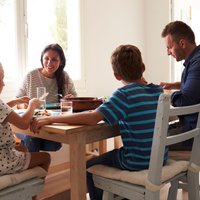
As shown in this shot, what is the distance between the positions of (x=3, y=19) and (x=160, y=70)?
2.20m

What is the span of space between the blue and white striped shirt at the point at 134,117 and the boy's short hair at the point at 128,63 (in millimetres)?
73

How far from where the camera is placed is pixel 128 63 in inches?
57.9

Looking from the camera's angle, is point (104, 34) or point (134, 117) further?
point (104, 34)

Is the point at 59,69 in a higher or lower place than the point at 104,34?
lower

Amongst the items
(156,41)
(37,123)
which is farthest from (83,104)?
(156,41)

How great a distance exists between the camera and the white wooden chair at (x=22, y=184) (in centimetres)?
134

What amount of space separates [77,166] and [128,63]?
542 millimetres

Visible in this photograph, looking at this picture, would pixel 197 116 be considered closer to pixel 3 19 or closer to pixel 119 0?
pixel 3 19

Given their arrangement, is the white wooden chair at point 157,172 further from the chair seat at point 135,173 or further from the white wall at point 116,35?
the white wall at point 116,35

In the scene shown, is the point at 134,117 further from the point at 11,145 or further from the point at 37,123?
the point at 11,145

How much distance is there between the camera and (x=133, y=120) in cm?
142

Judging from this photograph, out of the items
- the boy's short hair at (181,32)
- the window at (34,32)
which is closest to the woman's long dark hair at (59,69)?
the window at (34,32)

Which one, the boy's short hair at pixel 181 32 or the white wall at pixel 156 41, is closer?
the boy's short hair at pixel 181 32

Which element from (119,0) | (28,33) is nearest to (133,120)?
(28,33)
